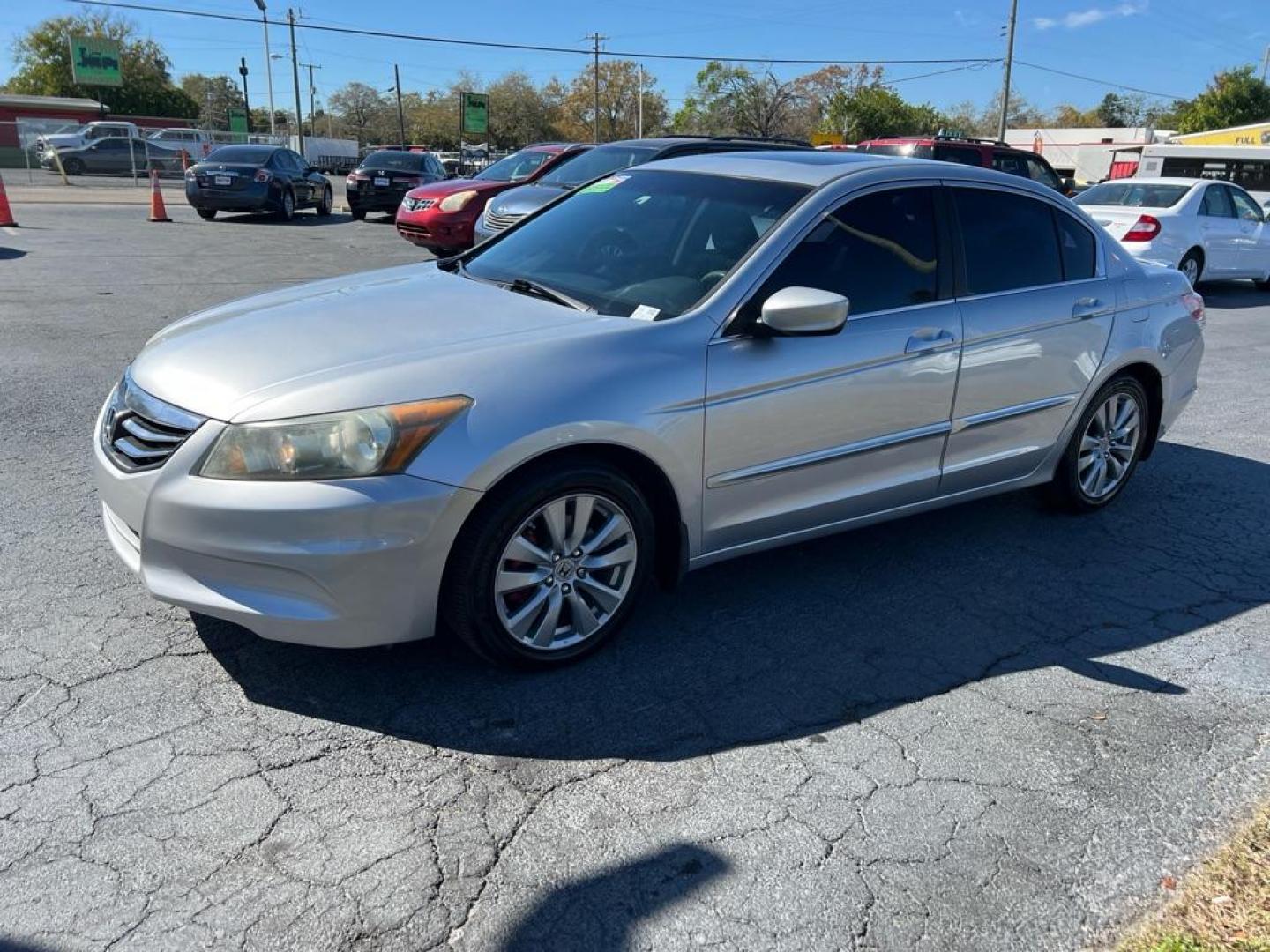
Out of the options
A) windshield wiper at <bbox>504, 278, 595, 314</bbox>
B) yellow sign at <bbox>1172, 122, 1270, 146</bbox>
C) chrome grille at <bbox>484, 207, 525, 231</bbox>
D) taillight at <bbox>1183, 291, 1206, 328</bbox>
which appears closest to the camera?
windshield wiper at <bbox>504, 278, 595, 314</bbox>

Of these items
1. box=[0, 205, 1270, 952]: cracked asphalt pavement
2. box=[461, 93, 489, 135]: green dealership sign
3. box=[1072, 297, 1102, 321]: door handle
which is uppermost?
box=[461, 93, 489, 135]: green dealership sign

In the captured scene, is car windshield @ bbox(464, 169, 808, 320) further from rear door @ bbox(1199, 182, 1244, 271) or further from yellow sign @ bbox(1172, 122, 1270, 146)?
yellow sign @ bbox(1172, 122, 1270, 146)

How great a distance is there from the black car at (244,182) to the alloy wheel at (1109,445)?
17136 mm

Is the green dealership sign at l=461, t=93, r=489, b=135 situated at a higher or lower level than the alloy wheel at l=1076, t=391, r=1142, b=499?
higher

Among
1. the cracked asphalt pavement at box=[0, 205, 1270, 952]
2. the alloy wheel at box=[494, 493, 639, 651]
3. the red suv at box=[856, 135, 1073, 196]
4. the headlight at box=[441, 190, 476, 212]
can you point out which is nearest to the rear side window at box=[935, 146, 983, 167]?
the red suv at box=[856, 135, 1073, 196]

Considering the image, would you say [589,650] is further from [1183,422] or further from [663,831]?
[1183,422]

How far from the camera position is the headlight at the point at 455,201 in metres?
13.4

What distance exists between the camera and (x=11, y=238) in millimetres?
14305

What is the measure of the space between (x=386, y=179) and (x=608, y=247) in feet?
56.7

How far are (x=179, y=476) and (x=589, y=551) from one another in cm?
129

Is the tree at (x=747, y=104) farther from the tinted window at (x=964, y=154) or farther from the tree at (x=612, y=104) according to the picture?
the tinted window at (x=964, y=154)

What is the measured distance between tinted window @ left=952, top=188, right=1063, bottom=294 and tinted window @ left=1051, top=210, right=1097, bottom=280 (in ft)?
0.18

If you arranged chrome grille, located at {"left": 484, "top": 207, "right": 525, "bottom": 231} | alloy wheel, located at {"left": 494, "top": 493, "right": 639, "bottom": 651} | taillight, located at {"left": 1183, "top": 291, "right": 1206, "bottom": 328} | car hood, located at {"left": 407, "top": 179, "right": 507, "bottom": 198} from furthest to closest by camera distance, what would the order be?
car hood, located at {"left": 407, "top": 179, "right": 507, "bottom": 198}
chrome grille, located at {"left": 484, "top": 207, "right": 525, "bottom": 231}
taillight, located at {"left": 1183, "top": 291, "right": 1206, "bottom": 328}
alloy wheel, located at {"left": 494, "top": 493, "right": 639, "bottom": 651}

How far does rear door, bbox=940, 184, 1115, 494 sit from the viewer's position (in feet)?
14.1
